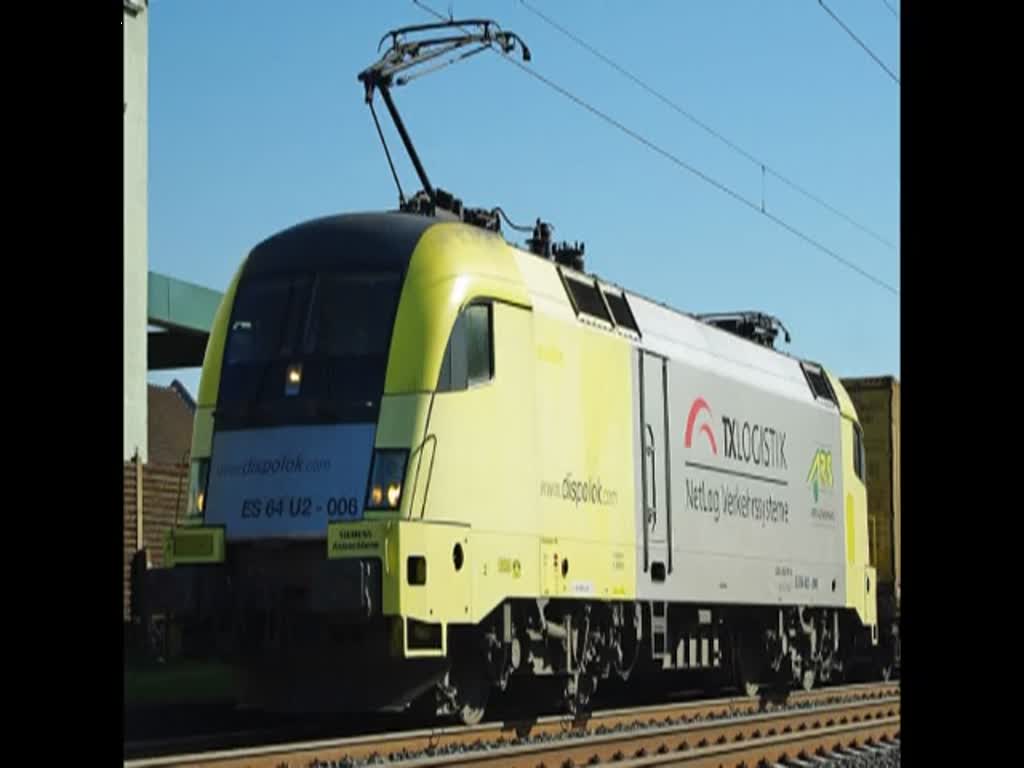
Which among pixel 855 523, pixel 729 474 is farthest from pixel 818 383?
pixel 729 474

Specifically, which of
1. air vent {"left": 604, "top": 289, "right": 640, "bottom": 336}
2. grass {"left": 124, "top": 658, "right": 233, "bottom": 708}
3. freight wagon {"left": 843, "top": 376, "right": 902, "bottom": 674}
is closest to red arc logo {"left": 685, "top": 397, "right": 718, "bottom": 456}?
air vent {"left": 604, "top": 289, "right": 640, "bottom": 336}

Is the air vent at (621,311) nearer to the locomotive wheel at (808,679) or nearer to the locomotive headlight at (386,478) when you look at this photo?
the locomotive headlight at (386,478)

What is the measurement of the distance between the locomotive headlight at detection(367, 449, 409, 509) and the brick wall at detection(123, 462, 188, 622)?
779 centimetres

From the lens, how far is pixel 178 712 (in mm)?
14969

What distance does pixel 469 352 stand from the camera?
1266 cm

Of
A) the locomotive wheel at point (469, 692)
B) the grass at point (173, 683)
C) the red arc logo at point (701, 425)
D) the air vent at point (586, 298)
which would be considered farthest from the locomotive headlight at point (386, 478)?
the grass at point (173, 683)

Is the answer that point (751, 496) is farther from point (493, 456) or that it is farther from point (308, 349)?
point (308, 349)

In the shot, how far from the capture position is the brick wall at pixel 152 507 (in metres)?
19.2

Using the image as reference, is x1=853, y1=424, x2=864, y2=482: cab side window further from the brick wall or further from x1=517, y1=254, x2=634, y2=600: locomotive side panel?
the brick wall

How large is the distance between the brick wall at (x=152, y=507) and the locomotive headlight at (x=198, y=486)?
6533 millimetres

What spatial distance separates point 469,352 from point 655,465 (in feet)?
11.3

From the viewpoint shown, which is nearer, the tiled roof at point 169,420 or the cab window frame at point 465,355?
the cab window frame at point 465,355
